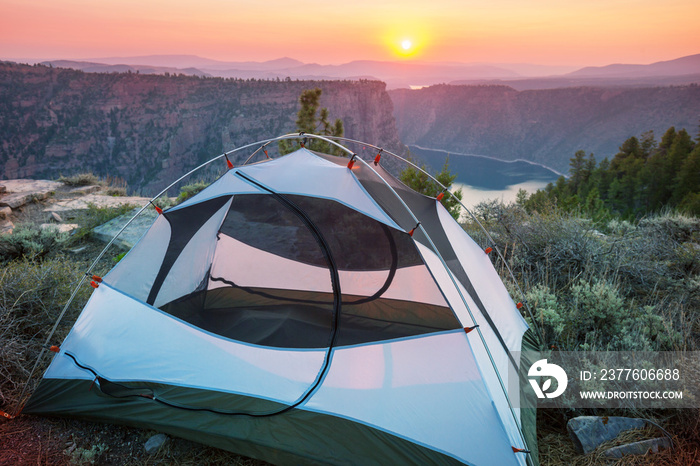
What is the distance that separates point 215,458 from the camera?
2580 millimetres

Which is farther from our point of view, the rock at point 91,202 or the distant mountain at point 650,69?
the distant mountain at point 650,69

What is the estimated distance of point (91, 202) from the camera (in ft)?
26.5

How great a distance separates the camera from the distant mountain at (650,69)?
5727cm

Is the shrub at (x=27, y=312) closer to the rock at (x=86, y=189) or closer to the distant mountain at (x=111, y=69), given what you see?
the rock at (x=86, y=189)

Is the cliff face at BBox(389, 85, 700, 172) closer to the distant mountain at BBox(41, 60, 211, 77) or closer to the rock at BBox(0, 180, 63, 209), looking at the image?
the distant mountain at BBox(41, 60, 211, 77)

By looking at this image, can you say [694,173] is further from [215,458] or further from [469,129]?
[469,129]

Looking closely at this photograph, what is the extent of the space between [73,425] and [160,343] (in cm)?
81

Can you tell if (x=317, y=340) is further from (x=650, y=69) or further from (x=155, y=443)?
(x=650, y=69)

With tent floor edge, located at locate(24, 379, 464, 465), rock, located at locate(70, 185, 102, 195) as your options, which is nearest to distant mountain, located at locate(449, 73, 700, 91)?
rock, located at locate(70, 185, 102, 195)

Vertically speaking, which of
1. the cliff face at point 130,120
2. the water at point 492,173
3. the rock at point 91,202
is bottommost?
the water at point 492,173

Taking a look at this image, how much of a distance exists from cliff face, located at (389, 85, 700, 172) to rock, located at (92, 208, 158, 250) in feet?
198

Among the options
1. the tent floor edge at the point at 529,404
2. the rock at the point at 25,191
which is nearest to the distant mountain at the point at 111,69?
the rock at the point at 25,191

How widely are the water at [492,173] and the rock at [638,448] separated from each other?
49.0 meters

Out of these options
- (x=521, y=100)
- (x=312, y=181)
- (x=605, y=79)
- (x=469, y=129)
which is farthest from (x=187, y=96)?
(x=605, y=79)
